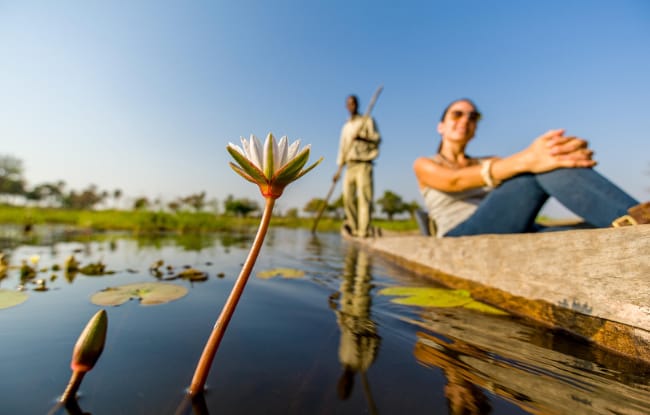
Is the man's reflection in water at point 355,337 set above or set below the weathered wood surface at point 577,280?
below

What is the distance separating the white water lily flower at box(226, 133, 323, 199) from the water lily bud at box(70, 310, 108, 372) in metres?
0.36

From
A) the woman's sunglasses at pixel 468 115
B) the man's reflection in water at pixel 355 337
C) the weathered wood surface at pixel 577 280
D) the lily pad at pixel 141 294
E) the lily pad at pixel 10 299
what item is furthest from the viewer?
the woman's sunglasses at pixel 468 115

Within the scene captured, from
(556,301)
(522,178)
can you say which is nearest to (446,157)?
(522,178)

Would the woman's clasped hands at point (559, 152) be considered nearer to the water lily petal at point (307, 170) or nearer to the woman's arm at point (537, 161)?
the woman's arm at point (537, 161)

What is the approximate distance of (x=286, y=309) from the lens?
1.32 m

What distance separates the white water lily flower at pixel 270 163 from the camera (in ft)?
1.78

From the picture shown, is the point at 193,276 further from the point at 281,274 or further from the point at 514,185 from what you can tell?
the point at 514,185

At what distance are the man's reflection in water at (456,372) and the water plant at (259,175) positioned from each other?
1.70 feet

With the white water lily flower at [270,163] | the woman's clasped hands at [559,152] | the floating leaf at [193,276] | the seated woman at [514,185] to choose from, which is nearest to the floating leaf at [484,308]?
the seated woman at [514,185]

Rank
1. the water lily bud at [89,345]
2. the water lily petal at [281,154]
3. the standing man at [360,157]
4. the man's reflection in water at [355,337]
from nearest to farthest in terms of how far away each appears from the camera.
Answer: the water lily bud at [89,345] < the water lily petal at [281,154] < the man's reflection in water at [355,337] < the standing man at [360,157]

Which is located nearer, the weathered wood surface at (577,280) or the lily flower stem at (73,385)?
the lily flower stem at (73,385)

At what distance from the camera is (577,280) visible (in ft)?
3.64

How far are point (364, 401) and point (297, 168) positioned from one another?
535 mm

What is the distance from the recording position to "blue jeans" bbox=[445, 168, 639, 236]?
4.80 ft
